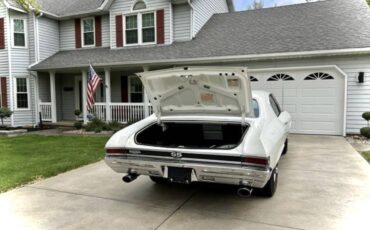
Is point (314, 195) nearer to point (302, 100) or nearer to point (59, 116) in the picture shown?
point (302, 100)

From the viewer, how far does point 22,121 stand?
14.6 m

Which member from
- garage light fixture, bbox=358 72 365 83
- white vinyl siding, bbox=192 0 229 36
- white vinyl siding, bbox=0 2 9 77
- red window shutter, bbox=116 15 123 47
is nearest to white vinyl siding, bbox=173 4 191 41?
white vinyl siding, bbox=192 0 229 36

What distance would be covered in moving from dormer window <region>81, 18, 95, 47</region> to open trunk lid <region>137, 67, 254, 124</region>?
12.4 meters

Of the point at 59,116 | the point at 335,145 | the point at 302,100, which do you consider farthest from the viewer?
the point at 59,116

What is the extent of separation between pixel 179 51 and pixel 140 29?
278cm

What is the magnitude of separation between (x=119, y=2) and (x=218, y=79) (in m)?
12.1

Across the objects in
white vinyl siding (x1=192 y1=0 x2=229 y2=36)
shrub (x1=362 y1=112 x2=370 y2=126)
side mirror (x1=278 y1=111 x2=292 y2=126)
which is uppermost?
white vinyl siding (x1=192 y1=0 x2=229 y2=36)

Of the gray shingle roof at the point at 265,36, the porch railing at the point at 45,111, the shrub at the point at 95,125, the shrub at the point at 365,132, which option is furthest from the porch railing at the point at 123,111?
the shrub at the point at 365,132

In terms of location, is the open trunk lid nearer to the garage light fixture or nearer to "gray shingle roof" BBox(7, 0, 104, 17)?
the garage light fixture

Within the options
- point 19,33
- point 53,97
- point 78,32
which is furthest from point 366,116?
point 19,33

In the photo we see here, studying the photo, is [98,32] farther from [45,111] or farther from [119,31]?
[45,111]

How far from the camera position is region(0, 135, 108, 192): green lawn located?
Answer: 5504 millimetres

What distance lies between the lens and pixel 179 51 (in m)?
12.3

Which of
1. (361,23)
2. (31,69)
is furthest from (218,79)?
(31,69)
